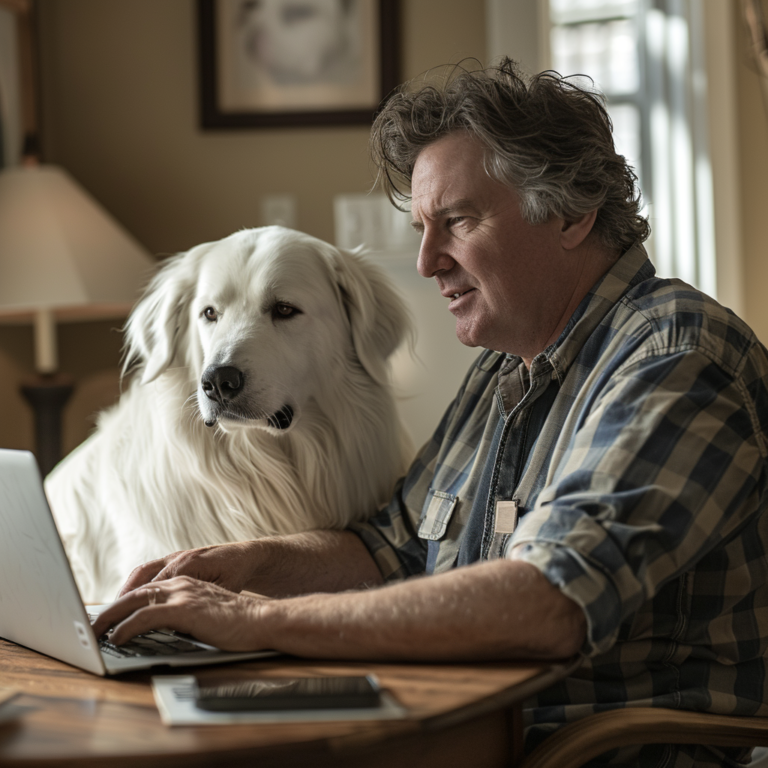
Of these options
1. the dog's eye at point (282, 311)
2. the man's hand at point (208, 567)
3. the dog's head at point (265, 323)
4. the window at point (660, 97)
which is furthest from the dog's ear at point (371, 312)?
the window at point (660, 97)

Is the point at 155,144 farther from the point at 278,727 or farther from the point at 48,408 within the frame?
the point at 278,727

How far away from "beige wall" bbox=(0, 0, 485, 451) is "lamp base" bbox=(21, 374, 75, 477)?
41 cm

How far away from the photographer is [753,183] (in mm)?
2918

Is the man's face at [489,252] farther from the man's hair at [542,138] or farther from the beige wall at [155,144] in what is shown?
the beige wall at [155,144]

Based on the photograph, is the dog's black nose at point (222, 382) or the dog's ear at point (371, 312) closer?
the dog's black nose at point (222, 382)

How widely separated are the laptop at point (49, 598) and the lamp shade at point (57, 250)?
185cm

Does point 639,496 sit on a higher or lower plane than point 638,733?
higher

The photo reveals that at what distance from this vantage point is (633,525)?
90 cm

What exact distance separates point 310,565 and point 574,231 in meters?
0.68

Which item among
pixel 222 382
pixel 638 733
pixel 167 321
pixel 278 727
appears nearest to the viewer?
pixel 278 727

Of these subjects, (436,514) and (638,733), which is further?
(436,514)

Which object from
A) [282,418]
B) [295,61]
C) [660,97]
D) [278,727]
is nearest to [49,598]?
[278,727]

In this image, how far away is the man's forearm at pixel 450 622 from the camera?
85 centimetres

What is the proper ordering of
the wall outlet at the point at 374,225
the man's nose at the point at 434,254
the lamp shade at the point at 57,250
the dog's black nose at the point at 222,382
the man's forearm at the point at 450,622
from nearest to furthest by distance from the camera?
the man's forearm at the point at 450,622 → the man's nose at the point at 434,254 → the dog's black nose at the point at 222,382 → the lamp shade at the point at 57,250 → the wall outlet at the point at 374,225
